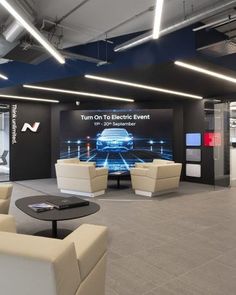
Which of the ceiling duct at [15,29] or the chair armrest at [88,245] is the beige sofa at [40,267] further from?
the ceiling duct at [15,29]

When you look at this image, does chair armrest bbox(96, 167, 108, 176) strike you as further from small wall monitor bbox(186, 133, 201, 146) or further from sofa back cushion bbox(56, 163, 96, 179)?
small wall monitor bbox(186, 133, 201, 146)

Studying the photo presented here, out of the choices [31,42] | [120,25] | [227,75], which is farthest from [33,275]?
[227,75]

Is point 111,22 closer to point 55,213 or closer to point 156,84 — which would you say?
point 156,84

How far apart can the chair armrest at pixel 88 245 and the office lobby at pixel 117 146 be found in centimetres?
1

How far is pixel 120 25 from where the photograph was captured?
5320mm

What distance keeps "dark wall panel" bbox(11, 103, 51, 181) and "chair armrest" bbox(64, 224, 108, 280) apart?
27.6 ft

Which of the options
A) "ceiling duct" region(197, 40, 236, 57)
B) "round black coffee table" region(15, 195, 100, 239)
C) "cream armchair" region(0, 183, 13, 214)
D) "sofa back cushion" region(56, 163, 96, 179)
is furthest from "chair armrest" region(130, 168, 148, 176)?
"cream armchair" region(0, 183, 13, 214)

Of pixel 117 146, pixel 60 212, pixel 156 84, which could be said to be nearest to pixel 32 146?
pixel 117 146

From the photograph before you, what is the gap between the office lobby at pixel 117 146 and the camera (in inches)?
104

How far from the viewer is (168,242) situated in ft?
13.0

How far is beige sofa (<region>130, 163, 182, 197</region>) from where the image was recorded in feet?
23.2

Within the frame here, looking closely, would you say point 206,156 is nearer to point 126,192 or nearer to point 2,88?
point 126,192

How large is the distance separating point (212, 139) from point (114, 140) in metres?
3.31

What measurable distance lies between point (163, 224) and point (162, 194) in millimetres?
2656
